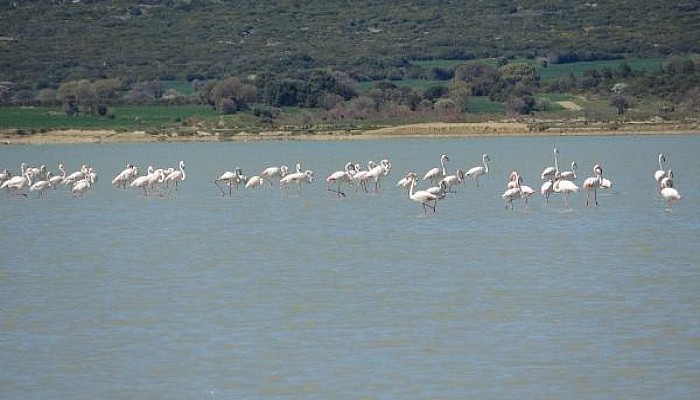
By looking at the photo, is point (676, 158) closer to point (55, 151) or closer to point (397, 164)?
point (397, 164)

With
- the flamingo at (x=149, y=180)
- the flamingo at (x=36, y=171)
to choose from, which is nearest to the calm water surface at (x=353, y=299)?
the flamingo at (x=149, y=180)

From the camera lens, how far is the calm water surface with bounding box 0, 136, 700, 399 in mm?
Answer: 11805

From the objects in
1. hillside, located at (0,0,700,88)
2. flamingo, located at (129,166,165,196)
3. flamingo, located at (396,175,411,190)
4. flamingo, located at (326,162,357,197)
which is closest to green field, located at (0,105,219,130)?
hillside, located at (0,0,700,88)

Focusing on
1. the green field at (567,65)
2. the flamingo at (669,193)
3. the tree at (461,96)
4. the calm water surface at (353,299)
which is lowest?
the calm water surface at (353,299)

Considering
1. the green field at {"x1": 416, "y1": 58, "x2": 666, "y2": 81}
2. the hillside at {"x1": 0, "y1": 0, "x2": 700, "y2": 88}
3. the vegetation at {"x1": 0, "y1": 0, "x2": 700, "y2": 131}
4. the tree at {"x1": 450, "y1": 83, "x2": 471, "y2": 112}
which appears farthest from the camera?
the hillside at {"x1": 0, "y1": 0, "x2": 700, "y2": 88}

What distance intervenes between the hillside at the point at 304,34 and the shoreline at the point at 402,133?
81.7ft

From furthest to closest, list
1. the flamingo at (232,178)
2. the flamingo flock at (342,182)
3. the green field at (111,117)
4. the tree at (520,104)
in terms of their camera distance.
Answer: the tree at (520,104) → the green field at (111,117) → the flamingo at (232,178) → the flamingo flock at (342,182)

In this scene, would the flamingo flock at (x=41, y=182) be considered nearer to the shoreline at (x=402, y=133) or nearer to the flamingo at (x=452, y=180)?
the flamingo at (x=452, y=180)

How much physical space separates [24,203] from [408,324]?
18275 millimetres

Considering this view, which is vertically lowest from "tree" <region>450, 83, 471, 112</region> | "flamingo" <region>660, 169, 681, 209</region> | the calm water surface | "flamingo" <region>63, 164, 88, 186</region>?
the calm water surface

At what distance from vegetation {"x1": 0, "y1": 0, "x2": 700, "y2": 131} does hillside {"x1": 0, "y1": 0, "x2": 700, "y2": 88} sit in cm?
15

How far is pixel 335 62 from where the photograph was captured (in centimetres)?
9012

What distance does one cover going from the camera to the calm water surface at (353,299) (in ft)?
38.7

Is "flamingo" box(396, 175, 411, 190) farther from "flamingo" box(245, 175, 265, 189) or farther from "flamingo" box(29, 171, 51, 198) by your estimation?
"flamingo" box(29, 171, 51, 198)
